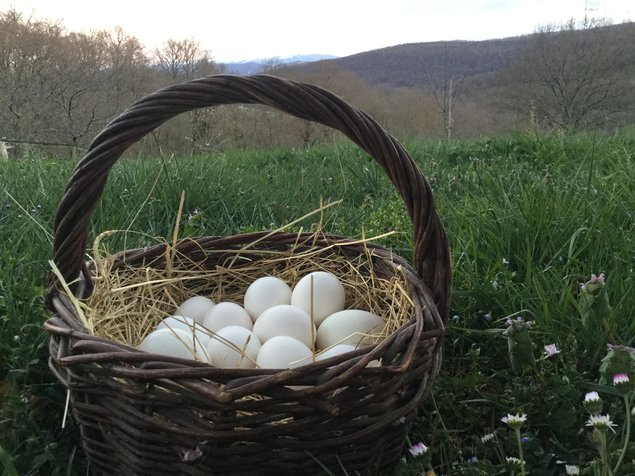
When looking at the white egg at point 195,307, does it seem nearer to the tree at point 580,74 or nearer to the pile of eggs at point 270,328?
the pile of eggs at point 270,328

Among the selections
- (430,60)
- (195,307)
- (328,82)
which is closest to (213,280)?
(195,307)

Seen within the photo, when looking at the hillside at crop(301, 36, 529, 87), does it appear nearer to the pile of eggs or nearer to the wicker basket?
the pile of eggs

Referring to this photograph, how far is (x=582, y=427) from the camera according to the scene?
3.49 feet

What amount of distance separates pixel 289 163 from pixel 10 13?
78.3ft

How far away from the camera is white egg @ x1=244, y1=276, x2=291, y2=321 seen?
1.41m

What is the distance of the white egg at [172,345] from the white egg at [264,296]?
0.31 m

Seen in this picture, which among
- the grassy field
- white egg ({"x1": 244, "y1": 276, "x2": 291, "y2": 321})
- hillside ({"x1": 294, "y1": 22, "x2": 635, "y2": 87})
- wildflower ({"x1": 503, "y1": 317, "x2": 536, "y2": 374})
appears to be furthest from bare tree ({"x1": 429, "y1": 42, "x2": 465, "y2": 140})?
wildflower ({"x1": 503, "y1": 317, "x2": 536, "y2": 374})

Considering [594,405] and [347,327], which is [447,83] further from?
[594,405]

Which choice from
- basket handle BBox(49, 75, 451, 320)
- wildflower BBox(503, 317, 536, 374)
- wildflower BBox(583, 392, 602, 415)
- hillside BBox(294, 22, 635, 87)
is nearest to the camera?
wildflower BBox(583, 392, 602, 415)

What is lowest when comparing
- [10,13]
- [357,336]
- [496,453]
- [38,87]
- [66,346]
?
[496,453]

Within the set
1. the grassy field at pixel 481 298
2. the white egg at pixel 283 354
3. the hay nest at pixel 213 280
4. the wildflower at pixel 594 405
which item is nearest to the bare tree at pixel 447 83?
the grassy field at pixel 481 298

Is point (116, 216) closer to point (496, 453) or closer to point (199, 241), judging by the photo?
point (199, 241)

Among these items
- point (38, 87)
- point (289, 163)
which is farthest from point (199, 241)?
point (38, 87)

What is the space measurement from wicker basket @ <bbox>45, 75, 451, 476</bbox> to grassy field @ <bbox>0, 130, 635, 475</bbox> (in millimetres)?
111
